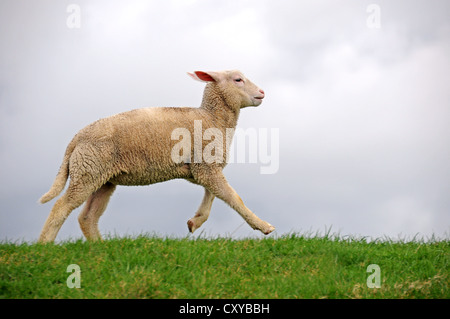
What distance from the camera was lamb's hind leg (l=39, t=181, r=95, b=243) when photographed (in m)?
6.83

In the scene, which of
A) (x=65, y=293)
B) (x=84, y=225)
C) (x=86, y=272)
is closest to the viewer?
(x=65, y=293)

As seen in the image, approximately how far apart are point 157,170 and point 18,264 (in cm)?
215

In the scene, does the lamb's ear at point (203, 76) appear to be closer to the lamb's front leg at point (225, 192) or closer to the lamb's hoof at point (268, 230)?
the lamb's front leg at point (225, 192)

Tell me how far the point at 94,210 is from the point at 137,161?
1122 mm

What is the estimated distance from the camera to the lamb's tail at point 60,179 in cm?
698

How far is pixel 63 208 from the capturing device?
686 centimetres

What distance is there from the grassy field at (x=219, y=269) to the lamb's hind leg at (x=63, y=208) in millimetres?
401

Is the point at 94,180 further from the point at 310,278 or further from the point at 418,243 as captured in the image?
the point at 418,243
